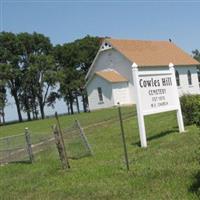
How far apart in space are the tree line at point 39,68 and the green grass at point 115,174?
5205cm

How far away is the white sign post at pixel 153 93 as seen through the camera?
48.4 feet

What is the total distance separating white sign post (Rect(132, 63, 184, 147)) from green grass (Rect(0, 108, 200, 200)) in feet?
2.91

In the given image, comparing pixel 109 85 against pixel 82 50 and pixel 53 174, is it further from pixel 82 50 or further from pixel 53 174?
pixel 53 174

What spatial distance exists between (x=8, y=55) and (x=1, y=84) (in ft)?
15.7

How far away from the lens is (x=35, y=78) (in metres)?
68.9

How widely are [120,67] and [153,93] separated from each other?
114 ft

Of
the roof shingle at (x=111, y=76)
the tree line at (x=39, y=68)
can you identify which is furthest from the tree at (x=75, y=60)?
the roof shingle at (x=111, y=76)

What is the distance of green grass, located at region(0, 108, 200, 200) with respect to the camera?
27.6 feet

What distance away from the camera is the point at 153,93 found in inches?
607

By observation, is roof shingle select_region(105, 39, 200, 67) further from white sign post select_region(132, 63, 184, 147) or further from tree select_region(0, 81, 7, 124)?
white sign post select_region(132, 63, 184, 147)

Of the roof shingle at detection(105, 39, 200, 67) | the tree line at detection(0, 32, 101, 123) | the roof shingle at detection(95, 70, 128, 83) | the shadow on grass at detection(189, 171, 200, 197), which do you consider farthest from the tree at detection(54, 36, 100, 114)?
the shadow on grass at detection(189, 171, 200, 197)

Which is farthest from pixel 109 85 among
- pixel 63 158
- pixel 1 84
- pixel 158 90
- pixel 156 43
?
pixel 63 158

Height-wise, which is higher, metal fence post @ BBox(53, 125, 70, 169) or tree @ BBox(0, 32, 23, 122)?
tree @ BBox(0, 32, 23, 122)

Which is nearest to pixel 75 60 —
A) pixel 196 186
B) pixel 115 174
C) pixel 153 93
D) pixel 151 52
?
pixel 151 52
